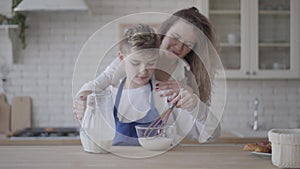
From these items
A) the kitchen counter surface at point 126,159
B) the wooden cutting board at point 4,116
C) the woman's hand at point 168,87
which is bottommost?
the wooden cutting board at point 4,116

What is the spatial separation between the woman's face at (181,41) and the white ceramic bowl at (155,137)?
346 mm

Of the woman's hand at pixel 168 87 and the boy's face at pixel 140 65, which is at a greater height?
the boy's face at pixel 140 65

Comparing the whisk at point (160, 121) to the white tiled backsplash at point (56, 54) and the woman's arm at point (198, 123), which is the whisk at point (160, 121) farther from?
the white tiled backsplash at point (56, 54)

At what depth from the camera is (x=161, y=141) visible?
166 centimetres

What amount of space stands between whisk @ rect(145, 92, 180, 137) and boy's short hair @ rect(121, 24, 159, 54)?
218mm

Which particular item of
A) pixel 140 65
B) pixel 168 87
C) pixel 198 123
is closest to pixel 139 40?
pixel 140 65

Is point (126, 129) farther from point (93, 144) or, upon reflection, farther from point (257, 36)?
point (257, 36)

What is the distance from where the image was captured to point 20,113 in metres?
3.97

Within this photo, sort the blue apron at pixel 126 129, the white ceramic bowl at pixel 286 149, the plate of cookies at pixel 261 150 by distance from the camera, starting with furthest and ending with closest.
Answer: the blue apron at pixel 126 129 < the plate of cookies at pixel 261 150 < the white ceramic bowl at pixel 286 149

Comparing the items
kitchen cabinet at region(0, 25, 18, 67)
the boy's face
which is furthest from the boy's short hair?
kitchen cabinet at region(0, 25, 18, 67)

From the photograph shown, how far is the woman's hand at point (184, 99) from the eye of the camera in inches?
66.1

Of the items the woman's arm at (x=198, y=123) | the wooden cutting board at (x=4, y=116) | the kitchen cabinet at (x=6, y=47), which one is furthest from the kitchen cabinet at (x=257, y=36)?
the woman's arm at (x=198, y=123)

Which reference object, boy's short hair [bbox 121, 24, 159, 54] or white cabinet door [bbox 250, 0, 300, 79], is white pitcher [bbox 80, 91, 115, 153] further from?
white cabinet door [bbox 250, 0, 300, 79]

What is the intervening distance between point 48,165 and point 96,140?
0.22m
